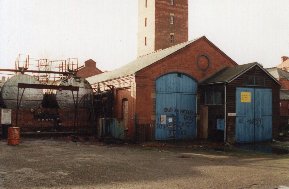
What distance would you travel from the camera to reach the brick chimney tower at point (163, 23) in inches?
1518

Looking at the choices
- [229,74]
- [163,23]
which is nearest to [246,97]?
[229,74]

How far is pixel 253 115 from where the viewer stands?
2053 centimetres

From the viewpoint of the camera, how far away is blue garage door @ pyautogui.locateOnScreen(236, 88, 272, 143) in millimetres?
19953

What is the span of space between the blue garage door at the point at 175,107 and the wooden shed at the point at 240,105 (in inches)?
28.6

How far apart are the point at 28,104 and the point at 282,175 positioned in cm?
1755

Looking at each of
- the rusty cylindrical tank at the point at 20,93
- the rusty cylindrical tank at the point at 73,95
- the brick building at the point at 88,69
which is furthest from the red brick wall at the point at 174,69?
the brick building at the point at 88,69

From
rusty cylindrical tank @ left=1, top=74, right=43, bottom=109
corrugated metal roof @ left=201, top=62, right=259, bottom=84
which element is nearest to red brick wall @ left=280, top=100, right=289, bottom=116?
corrugated metal roof @ left=201, top=62, right=259, bottom=84

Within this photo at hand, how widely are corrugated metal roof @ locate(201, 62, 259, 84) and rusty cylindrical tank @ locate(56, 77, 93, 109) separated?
29.0ft

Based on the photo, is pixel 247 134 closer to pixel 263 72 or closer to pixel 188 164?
pixel 263 72

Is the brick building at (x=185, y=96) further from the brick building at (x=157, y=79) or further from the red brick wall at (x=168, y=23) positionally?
the red brick wall at (x=168, y=23)

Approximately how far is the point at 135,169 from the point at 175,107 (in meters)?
10.4

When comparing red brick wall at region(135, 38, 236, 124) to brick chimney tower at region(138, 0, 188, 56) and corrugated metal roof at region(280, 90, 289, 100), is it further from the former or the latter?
corrugated metal roof at region(280, 90, 289, 100)

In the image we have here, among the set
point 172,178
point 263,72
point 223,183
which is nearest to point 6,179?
point 172,178

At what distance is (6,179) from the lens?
916 cm
